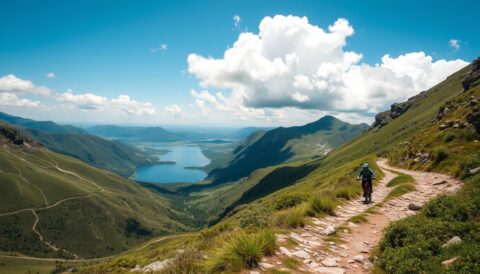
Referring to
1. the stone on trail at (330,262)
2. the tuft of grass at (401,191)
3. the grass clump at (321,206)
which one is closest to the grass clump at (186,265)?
the stone on trail at (330,262)

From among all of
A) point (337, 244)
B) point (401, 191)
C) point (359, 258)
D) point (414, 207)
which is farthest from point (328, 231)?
point (401, 191)

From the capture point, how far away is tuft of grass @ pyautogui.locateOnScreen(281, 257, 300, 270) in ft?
25.9

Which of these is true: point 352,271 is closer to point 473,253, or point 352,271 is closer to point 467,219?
point 473,253

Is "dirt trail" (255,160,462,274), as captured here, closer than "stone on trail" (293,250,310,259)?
Yes

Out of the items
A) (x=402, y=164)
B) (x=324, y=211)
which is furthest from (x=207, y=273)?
(x=402, y=164)

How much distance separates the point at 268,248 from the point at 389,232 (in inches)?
179

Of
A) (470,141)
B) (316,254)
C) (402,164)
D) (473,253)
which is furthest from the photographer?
(402,164)

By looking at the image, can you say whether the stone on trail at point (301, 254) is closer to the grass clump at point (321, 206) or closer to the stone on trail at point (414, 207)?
the grass clump at point (321, 206)

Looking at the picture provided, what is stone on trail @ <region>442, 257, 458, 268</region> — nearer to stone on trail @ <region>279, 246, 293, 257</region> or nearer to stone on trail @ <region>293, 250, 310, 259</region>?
stone on trail @ <region>293, 250, 310, 259</region>

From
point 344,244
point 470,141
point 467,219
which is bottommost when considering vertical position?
point 344,244

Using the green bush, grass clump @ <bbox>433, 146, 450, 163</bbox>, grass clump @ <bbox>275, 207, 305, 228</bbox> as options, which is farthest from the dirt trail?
grass clump @ <bbox>433, 146, 450, 163</bbox>

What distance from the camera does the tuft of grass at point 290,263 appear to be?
7897 millimetres

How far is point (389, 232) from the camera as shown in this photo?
978cm

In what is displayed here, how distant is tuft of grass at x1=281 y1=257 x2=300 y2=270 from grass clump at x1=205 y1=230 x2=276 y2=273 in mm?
631
